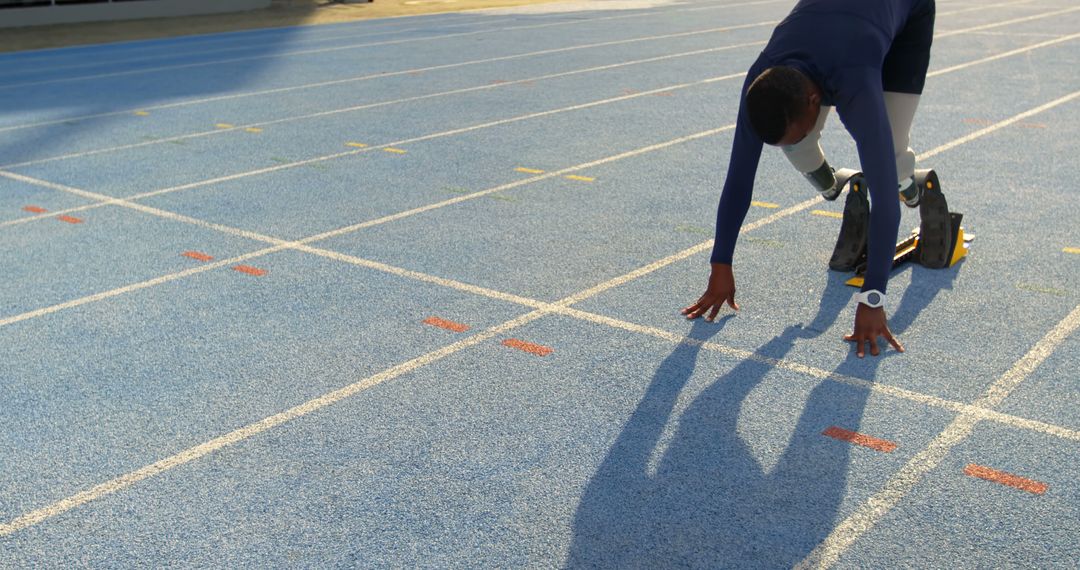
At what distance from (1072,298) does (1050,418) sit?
154 centimetres

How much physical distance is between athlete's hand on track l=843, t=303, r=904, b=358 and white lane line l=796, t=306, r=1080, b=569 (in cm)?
49

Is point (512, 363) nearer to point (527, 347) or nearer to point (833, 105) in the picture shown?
point (527, 347)

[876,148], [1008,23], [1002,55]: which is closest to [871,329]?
[876,148]

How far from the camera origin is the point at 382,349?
4.87 m

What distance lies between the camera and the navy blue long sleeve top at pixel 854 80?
4164 millimetres

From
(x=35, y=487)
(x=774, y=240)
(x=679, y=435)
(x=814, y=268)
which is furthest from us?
(x=774, y=240)

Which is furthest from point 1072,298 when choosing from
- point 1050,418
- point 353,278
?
point 353,278

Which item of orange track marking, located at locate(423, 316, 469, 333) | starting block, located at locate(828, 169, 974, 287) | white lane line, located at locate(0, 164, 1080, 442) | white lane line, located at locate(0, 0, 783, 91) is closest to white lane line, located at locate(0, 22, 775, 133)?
white lane line, located at locate(0, 0, 783, 91)

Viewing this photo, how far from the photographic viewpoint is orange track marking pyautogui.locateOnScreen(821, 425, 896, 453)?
386cm

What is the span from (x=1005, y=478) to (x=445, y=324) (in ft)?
8.57

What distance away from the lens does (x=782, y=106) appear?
388 cm

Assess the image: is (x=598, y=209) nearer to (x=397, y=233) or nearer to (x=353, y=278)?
(x=397, y=233)

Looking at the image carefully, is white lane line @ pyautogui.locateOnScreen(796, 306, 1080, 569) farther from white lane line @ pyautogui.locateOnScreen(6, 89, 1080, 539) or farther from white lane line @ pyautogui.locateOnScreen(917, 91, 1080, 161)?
white lane line @ pyautogui.locateOnScreen(917, 91, 1080, 161)

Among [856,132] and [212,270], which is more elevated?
[856,132]
